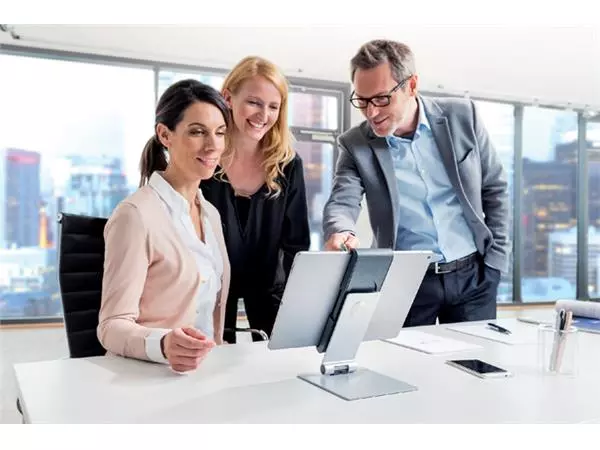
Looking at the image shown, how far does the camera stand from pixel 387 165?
6.29 ft

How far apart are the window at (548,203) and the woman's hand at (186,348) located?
5.23 metres

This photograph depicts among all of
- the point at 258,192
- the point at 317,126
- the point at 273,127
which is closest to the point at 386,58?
the point at 273,127

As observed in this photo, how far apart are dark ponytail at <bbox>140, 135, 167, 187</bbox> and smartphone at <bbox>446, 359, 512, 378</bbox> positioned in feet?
3.00

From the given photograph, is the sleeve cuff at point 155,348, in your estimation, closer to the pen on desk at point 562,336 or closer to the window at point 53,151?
the pen on desk at point 562,336

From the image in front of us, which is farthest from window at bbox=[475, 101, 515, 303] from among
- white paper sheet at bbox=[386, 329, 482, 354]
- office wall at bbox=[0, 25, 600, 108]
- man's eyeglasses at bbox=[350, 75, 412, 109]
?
white paper sheet at bbox=[386, 329, 482, 354]

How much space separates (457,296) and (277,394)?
39.5 inches

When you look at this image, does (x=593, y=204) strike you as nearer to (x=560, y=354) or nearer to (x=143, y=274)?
(x=560, y=354)

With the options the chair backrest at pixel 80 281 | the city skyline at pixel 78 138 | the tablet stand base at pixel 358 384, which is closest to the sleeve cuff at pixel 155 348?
the tablet stand base at pixel 358 384

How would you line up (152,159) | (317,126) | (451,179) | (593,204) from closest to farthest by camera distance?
(152,159) → (451,179) → (317,126) → (593,204)

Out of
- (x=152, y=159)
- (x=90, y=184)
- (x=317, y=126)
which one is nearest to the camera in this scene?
(x=152, y=159)

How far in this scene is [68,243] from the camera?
1495 millimetres

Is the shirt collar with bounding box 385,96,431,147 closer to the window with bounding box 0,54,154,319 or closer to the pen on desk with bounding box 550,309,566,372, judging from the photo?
the pen on desk with bounding box 550,309,566,372
